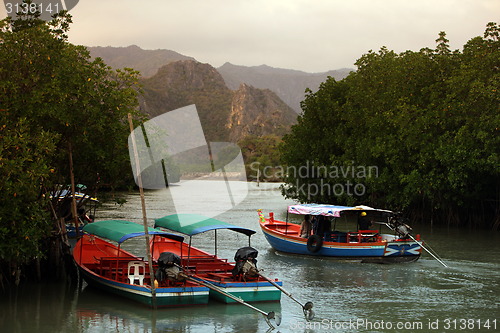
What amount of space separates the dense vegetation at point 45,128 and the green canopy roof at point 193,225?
2.27 meters

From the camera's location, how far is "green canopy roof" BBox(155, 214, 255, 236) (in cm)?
1828

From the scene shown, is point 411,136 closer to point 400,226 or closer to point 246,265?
point 400,226

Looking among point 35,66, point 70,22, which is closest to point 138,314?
point 35,66

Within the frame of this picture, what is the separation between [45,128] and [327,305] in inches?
373

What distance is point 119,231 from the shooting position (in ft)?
57.7

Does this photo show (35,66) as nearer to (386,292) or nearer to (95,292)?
(95,292)

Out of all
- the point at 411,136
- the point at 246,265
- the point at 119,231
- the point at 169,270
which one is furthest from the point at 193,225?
the point at 411,136

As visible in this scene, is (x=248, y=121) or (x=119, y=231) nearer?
(x=119, y=231)

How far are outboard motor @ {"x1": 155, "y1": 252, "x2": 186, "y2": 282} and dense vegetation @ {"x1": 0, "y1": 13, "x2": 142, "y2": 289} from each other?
10.5ft

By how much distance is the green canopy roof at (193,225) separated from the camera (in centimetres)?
1828

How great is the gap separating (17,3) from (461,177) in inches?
870

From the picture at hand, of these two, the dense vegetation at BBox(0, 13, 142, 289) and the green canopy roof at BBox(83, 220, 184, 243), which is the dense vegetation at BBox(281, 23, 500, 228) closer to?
Result: the dense vegetation at BBox(0, 13, 142, 289)

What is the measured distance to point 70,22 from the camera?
20.2 m

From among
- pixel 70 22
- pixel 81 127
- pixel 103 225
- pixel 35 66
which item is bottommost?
pixel 103 225
